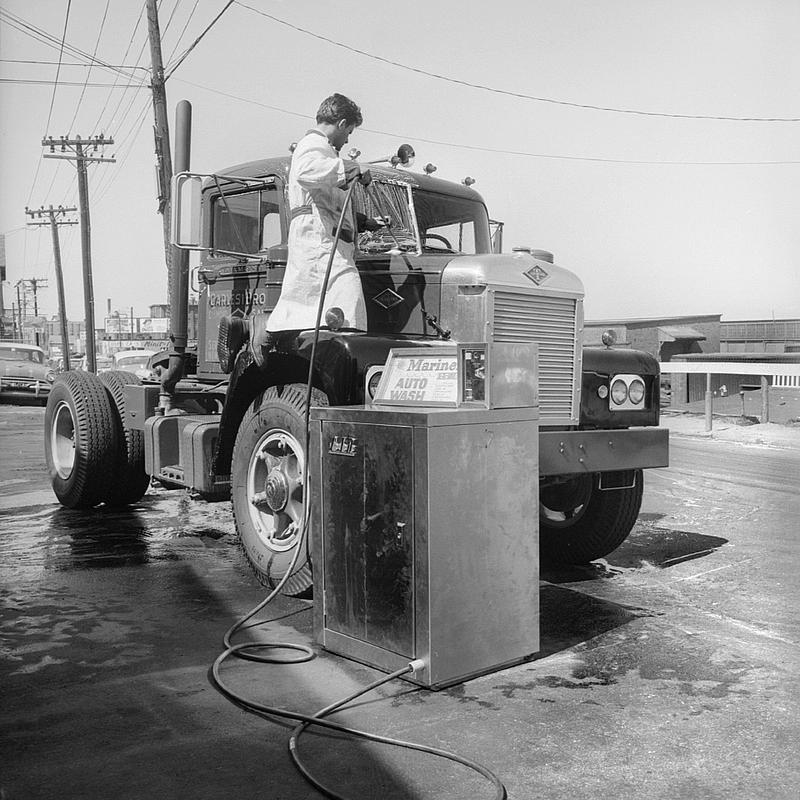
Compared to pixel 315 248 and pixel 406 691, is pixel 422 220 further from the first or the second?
pixel 406 691

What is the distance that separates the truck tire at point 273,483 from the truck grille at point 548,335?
1.26 meters

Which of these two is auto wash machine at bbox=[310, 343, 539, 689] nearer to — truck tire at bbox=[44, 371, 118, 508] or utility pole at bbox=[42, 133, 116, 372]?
truck tire at bbox=[44, 371, 118, 508]

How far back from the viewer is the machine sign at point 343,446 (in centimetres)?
408

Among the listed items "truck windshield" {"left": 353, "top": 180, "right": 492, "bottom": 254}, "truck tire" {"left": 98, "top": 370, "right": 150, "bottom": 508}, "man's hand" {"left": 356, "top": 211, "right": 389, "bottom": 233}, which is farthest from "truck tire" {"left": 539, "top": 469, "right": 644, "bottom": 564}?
"truck tire" {"left": 98, "top": 370, "right": 150, "bottom": 508}

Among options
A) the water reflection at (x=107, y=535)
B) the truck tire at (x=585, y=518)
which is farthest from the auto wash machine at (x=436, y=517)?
the water reflection at (x=107, y=535)

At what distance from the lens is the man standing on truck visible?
516 cm

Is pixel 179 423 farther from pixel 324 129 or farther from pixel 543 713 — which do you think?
pixel 543 713

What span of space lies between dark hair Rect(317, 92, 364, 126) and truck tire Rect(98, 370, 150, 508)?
3.60 metres

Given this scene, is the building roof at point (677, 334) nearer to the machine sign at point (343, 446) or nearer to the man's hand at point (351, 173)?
the man's hand at point (351, 173)

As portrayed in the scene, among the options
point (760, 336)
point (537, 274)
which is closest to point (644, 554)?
point (537, 274)

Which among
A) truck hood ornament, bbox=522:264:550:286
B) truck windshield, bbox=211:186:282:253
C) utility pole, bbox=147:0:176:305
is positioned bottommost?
truck hood ornament, bbox=522:264:550:286

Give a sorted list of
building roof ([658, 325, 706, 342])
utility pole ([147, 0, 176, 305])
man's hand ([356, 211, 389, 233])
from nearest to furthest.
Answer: man's hand ([356, 211, 389, 233]), utility pole ([147, 0, 176, 305]), building roof ([658, 325, 706, 342])

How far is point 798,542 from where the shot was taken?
6.75 m

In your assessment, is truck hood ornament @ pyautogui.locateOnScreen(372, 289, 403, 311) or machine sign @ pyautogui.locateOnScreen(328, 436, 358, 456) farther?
truck hood ornament @ pyautogui.locateOnScreen(372, 289, 403, 311)
